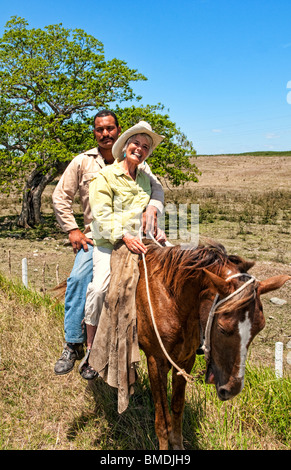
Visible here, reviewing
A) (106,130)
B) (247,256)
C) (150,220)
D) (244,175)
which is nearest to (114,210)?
(150,220)

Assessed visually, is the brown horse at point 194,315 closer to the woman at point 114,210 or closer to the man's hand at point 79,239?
the woman at point 114,210

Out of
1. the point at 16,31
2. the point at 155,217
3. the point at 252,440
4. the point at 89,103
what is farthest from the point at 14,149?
the point at 252,440

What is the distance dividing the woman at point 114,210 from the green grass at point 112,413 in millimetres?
625

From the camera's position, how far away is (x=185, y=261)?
2746 millimetres

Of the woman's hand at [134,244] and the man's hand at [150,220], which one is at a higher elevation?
the man's hand at [150,220]

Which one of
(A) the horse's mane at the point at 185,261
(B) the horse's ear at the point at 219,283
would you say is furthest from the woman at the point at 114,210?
(B) the horse's ear at the point at 219,283

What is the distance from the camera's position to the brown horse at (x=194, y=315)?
2234 mm

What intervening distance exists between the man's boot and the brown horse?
939 millimetres

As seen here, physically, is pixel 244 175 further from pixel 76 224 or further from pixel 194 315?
pixel 194 315

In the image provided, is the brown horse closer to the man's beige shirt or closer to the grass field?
the grass field

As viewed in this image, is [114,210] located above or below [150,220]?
above

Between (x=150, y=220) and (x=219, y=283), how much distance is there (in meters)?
1.29

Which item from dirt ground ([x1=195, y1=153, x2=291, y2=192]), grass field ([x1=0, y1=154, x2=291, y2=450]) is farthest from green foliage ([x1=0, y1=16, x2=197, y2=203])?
dirt ground ([x1=195, y1=153, x2=291, y2=192])
